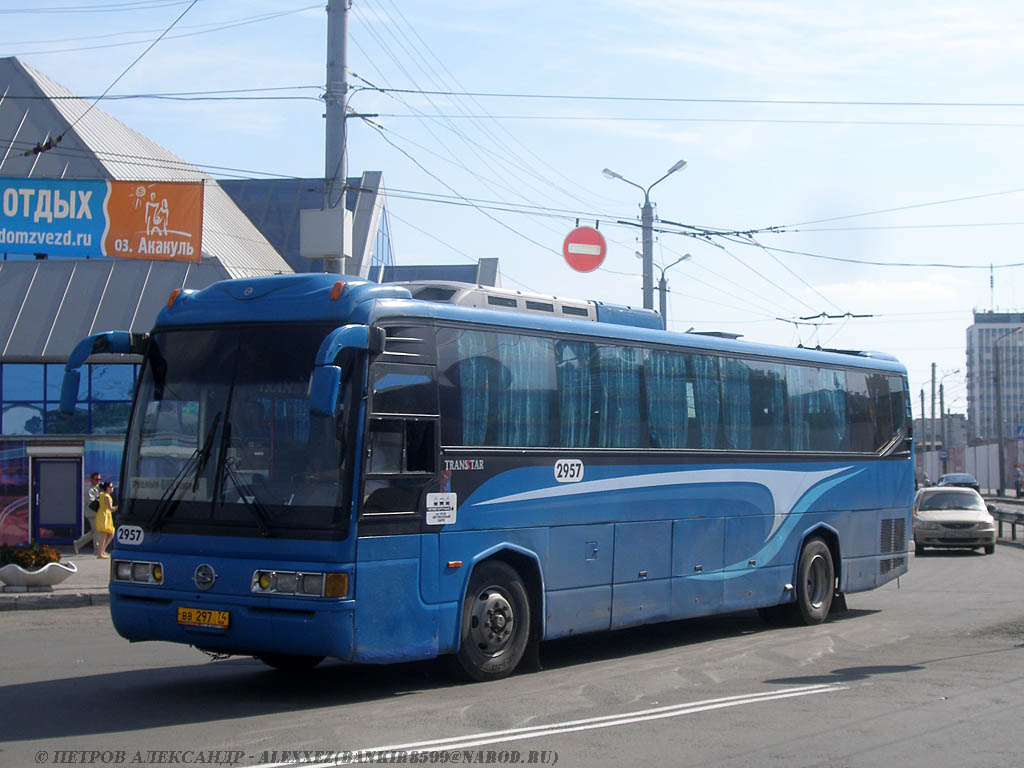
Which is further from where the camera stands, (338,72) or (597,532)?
(338,72)

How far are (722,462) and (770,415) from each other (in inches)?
53.9

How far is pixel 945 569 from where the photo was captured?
24453 millimetres

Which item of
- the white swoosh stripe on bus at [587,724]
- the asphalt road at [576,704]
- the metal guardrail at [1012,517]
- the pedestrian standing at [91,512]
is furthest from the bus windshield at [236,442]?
the metal guardrail at [1012,517]

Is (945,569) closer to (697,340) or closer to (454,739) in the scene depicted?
(697,340)

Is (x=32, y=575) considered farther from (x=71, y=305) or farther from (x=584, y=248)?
(x=584, y=248)

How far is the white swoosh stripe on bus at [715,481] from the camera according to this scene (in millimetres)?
11117

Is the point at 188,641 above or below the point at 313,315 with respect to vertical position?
below

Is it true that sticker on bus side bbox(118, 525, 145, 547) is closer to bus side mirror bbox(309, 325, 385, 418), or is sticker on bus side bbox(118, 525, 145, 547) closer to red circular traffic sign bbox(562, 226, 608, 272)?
bus side mirror bbox(309, 325, 385, 418)

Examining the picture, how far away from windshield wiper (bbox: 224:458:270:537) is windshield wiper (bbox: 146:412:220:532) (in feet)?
0.80

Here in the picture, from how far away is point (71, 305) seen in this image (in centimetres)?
2641

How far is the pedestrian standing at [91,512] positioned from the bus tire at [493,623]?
15.3 metres

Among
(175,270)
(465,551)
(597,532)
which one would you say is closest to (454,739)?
(465,551)

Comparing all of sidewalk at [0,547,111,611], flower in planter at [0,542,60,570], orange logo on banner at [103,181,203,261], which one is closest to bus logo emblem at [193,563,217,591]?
sidewalk at [0,547,111,611]

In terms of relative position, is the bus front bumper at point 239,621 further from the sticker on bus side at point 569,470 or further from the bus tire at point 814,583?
the bus tire at point 814,583
